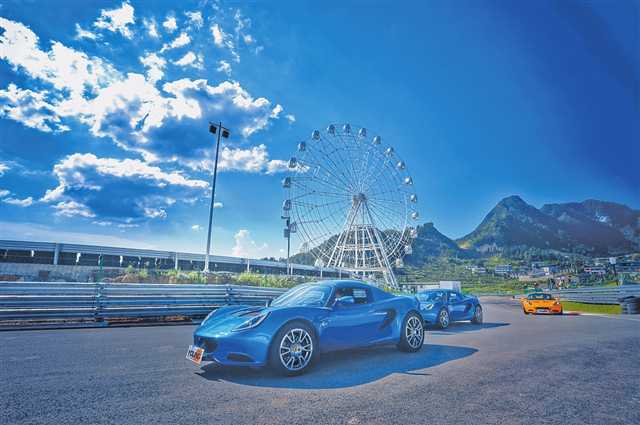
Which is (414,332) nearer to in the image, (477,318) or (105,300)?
(477,318)

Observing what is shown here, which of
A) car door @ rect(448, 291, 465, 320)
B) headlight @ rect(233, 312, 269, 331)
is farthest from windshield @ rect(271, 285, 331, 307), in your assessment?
car door @ rect(448, 291, 465, 320)

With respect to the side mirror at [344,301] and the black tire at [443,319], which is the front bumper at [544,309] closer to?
the black tire at [443,319]

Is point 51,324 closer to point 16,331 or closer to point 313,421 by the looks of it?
point 16,331

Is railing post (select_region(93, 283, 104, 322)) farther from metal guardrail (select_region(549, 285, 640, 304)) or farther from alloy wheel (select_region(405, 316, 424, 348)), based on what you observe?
metal guardrail (select_region(549, 285, 640, 304))

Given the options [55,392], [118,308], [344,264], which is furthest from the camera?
[344,264]

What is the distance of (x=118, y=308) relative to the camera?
35.4 ft

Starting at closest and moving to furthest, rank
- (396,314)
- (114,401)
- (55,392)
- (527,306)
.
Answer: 1. (114,401)
2. (55,392)
3. (396,314)
4. (527,306)

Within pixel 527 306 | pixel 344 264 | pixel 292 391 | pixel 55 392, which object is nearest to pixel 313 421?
pixel 292 391

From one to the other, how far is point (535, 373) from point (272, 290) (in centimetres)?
1075

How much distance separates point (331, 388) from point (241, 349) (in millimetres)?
1199

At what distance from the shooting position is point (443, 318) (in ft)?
37.2

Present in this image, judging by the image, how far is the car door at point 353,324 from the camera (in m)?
5.32

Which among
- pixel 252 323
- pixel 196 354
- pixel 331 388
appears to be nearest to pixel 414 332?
pixel 331 388

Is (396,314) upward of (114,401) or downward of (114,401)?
upward
